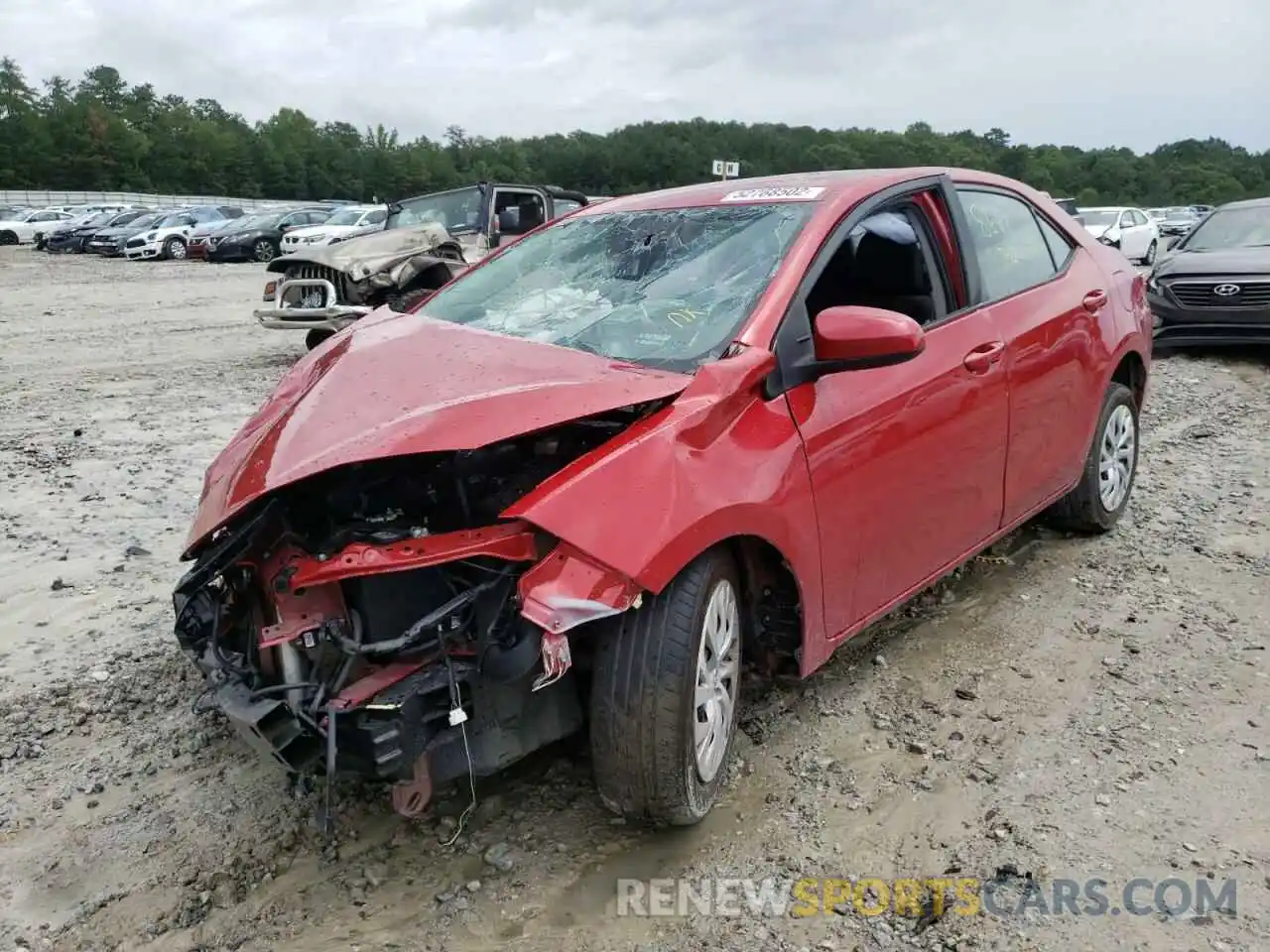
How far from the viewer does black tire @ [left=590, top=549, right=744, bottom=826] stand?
248 cm

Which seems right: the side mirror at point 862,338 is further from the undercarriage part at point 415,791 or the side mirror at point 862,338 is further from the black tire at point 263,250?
the black tire at point 263,250

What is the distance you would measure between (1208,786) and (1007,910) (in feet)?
2.96

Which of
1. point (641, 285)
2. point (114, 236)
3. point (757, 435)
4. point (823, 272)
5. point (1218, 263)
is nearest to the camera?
point (757, 435)

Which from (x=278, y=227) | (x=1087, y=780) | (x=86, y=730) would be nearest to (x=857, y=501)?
(x=1087, y=780)

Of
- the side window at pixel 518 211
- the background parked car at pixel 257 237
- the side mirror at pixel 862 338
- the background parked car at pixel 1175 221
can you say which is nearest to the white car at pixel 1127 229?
the background parked car at pixel 1175 221

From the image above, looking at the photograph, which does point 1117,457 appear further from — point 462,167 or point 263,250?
point 462,167

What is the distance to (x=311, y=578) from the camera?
240 cm

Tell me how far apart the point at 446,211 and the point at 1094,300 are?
8.34 meters

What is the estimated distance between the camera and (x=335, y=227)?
24.2m

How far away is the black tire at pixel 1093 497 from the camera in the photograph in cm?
459

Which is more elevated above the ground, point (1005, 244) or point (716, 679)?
point (1005, 244)

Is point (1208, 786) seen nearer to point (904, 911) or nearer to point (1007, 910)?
point (1007, 910)

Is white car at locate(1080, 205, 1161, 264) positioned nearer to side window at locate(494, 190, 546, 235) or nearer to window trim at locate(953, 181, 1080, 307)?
side window at locate(494, 190, 546, 235)

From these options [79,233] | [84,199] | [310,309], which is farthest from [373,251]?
[84,199]
